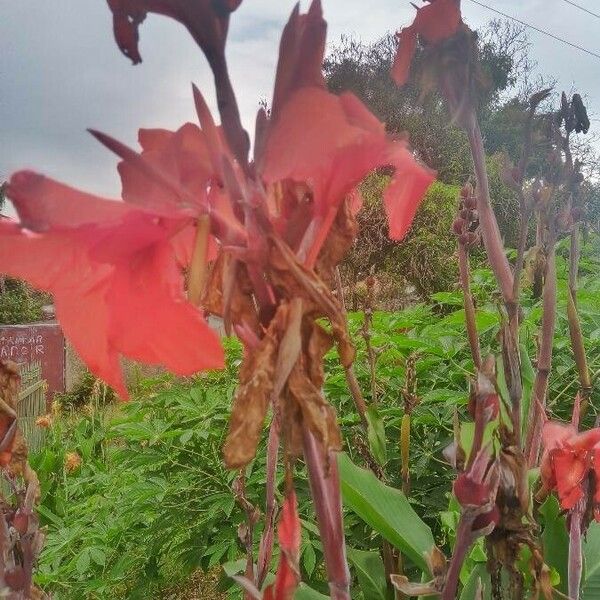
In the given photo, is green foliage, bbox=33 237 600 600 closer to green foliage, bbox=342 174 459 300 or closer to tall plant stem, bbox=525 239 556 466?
tall plant stem, bbox=525 239 556 466

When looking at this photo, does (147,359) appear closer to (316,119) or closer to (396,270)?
(316,119)

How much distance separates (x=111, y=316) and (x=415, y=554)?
307mm

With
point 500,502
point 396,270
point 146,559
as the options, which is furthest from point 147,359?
point 396,270

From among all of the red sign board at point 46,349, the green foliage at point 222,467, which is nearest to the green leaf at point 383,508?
the green foliage at point 222,467

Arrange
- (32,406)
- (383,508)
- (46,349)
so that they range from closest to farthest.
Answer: (383,508) < (32,406) < (46,349)

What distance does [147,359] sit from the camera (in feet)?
0.66

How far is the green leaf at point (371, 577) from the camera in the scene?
601mm

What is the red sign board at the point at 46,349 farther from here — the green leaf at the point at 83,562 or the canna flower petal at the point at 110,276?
the canna flower petal at the point at 110,276

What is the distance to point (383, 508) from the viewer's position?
42 cm

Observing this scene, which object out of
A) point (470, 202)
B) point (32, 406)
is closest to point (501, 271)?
point (470, 202)

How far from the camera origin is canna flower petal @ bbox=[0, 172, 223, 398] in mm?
174

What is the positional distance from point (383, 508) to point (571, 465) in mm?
108

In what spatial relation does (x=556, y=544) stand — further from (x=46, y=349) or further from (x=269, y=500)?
(x=46, y=349)

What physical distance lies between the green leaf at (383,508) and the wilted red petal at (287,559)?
14 cm
